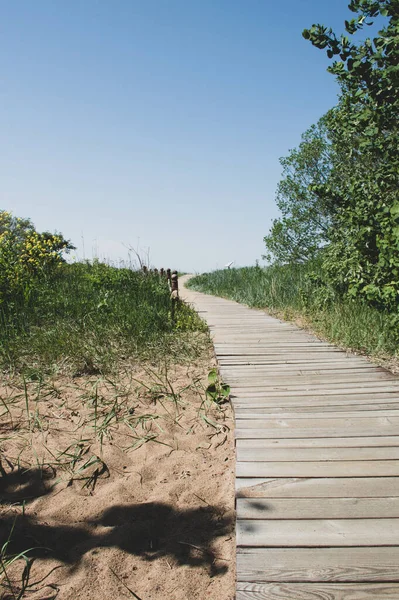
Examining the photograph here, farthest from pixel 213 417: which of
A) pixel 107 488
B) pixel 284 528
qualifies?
pixel 284 528

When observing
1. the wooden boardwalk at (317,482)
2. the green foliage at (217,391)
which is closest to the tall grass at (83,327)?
the green foliage at (217,391)

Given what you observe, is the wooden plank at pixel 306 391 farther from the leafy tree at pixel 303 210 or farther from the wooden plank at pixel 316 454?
the leafy tree at pixel 303 210

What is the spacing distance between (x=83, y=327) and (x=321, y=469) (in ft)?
12.9

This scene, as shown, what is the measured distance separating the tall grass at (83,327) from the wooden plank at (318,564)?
9.66 feet

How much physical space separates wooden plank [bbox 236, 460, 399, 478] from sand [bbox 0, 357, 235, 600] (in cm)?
23

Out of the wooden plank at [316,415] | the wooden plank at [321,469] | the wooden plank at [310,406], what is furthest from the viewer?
the wooden plank at [310,406]

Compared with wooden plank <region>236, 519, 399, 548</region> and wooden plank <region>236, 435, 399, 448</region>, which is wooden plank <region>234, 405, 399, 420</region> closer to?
wooden plank <region>236, 435, 399, 448</region>

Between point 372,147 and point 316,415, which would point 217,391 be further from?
point 372,147

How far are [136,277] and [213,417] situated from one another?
687 cm

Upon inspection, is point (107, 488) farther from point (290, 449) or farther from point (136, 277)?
point (136, 277)

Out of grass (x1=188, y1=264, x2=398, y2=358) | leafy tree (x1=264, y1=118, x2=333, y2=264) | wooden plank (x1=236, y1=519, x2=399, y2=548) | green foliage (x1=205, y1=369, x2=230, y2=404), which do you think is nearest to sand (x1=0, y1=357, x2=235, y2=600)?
green foliage (x1=205, y1=369, x2=230, y2=404)

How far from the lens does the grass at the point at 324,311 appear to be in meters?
4.61

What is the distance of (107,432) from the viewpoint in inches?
120

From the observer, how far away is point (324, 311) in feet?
21.5
